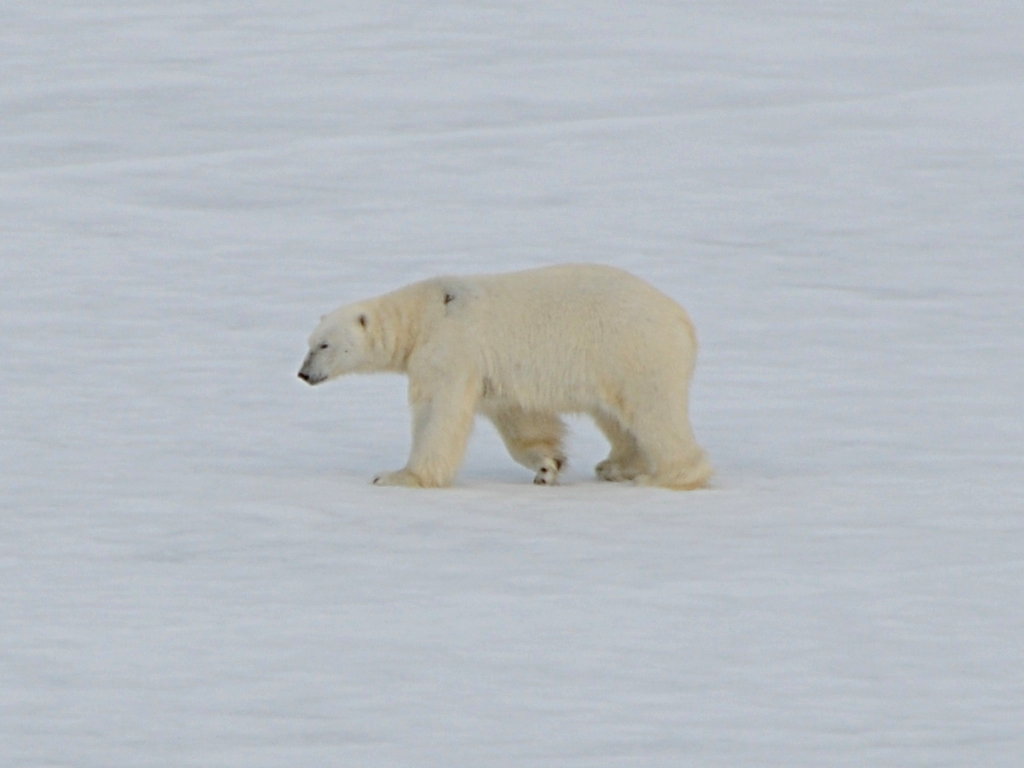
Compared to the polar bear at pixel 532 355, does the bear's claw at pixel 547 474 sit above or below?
below

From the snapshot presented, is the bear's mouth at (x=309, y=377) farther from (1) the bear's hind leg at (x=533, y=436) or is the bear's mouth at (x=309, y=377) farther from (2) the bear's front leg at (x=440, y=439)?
(1) the bear's hind leg at (x=533, y=436)

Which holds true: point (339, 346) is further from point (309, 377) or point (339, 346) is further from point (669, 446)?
point (669, 446)

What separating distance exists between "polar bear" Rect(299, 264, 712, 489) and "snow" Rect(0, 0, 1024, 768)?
20cm

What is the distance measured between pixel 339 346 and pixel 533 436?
0.68 m

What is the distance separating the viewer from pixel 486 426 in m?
7.71

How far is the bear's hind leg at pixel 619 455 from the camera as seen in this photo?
6.38 metres

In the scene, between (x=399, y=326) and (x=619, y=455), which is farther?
(x=619, y=455)

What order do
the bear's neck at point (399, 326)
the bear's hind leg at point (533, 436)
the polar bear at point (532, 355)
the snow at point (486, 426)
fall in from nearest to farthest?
the snow at point (486, 426) < the polar bear at point (532, 355) < the bear's neck at point (399, 326) < the bear's hind leg at point (533, 436)

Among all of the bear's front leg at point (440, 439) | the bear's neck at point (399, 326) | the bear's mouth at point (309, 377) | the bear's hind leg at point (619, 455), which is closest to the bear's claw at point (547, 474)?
the bear's hind leg at point (619, 455)

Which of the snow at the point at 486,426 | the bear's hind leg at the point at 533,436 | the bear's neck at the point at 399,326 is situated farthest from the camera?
the bear's hind leg at the point at 533,436

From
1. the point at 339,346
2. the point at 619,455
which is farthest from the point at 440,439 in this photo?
the point at 619,455

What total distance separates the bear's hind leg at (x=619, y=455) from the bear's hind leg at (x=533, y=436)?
144mm

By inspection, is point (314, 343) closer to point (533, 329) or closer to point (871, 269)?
point (533, 329)


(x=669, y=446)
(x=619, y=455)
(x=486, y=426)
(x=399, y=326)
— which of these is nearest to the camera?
(x=669, y=446)
